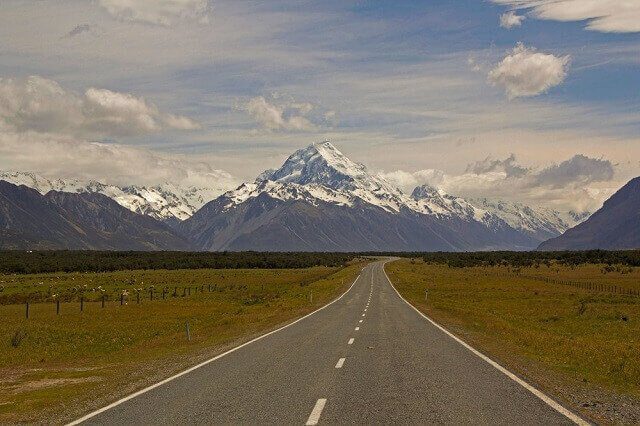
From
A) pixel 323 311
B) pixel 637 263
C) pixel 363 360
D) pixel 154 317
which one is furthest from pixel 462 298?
pixel 637 263

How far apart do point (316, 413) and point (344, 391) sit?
8.09ft

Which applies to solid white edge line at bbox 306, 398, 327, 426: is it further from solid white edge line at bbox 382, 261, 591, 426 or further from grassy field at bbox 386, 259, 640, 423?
grassy field at bbox 386, 259, 640, 423

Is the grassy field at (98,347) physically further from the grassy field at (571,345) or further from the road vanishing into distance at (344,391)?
the grassy field at (571,345)

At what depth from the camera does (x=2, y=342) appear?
34.0m

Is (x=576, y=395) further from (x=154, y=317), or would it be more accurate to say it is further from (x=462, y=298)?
(x=462, y=298)

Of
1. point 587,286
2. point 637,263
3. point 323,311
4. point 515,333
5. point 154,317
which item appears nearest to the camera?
point 515,333

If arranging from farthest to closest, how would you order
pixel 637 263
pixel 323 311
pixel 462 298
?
pixel 637 263 < pixel 462 298 < pixel 323 311

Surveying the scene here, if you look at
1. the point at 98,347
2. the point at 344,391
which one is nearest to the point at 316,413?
the point at 344,391

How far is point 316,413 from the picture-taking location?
507 inches

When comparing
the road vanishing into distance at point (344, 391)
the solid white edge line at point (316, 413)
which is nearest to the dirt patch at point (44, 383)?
the road vanishing into distance at point (344, 391)

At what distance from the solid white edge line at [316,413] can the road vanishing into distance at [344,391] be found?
20 mm

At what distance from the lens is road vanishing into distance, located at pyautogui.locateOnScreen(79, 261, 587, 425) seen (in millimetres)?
12656

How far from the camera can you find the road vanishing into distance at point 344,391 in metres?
12.7

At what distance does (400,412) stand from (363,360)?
7920 mm
